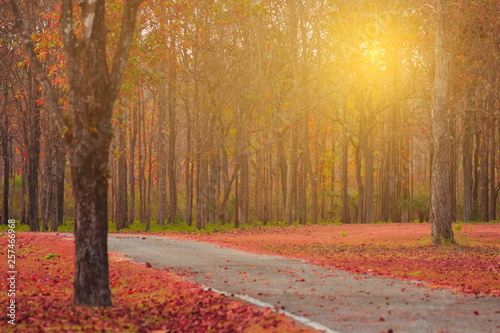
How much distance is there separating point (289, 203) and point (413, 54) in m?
10.9

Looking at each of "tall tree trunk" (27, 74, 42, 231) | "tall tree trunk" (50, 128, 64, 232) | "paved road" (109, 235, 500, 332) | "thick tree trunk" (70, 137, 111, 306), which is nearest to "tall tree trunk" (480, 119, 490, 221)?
"paved road" (109, 235, 500, 332)

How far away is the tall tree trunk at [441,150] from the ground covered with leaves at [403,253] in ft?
1.71

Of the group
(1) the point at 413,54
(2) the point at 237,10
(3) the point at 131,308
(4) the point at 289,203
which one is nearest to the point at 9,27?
(2) the point at 237,10

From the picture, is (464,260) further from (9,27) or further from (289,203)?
(9,27)

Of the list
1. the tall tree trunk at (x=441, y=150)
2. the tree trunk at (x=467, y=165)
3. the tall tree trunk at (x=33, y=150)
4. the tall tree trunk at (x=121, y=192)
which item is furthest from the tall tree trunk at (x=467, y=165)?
the tall tree trunk at (x=33, y=150)

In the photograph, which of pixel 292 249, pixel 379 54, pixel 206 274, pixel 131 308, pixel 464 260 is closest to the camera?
pixel 131 308

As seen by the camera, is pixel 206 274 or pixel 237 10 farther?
pixel 237 10

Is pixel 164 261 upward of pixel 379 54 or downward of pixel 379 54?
downward

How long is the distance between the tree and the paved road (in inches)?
88.1

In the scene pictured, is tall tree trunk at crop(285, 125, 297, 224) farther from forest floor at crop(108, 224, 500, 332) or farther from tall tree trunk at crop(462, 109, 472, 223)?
forest floor at crop(108, 224, 500, 332)

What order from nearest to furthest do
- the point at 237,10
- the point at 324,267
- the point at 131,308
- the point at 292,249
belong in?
the point at 131,308
the point at 324,267
the point at 292,249
the point at 237,10

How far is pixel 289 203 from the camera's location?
2922 centimetres

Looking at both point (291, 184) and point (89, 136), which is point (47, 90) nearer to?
point (89, 136)

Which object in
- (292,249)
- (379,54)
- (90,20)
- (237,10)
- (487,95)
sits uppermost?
(237,10)
